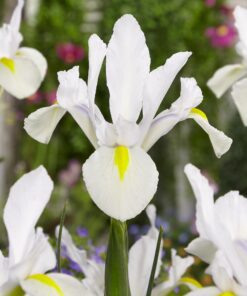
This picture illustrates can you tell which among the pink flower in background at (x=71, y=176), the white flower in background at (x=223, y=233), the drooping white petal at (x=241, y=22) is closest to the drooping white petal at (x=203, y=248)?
the white flower in background at (x=223, y=233)

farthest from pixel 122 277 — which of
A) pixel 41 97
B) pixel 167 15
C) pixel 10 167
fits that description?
pixel 167 15

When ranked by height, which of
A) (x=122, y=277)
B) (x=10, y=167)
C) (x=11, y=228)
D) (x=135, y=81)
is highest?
(x=135, y=81)

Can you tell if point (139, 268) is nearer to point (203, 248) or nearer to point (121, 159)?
point (203, 248)

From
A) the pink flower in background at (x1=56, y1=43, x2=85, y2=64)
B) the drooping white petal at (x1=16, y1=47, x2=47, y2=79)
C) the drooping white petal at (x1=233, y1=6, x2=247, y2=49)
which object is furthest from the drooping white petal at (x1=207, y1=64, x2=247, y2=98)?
the pink flower in background at (x1=56, y1=43, x2=85, y2=64)

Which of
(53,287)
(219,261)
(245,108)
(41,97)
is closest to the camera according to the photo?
(53,287)

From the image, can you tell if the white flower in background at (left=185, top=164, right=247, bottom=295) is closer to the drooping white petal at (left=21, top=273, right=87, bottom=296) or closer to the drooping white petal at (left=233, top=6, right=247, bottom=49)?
the drooping white petal at (left=21, top=273, right=87, bottom=296)

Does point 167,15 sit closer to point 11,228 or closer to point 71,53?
point 71,53

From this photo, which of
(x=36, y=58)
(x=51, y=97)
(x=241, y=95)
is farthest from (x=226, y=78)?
(x=51, y=97)
